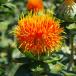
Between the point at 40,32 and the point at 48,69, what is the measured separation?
0.31 meters

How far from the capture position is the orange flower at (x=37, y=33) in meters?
3.68

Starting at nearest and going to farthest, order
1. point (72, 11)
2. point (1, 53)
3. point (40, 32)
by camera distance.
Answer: point (40, 32), point (72, 11), point (1, 53)

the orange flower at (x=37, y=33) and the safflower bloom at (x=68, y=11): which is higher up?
the safflower bloom at (x=68, y=11)

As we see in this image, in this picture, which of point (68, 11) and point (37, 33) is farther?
point (68, 11)

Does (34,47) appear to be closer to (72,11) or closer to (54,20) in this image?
(54,20)

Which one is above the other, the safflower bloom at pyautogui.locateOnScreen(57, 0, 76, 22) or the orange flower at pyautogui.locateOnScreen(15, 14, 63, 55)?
the safflower bloom at pyautogui.locateOnScreen(57, 0, 76, 22)

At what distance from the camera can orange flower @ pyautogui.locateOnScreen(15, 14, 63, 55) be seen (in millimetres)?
3678

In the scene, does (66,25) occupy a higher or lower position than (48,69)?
higher

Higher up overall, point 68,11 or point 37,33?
point 68,11

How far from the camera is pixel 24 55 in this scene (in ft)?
12.5

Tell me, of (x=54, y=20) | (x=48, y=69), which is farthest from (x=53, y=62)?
Answer: (x=54, y=20)

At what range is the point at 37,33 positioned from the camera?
3680 mm

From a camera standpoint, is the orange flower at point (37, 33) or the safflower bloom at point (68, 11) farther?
the safflower bloom at point (68, 11)

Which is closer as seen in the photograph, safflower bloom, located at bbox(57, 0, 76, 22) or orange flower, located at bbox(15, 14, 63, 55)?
orange flower, located at bbox(15, 14, 63, 55)
